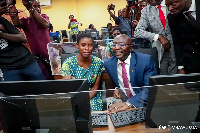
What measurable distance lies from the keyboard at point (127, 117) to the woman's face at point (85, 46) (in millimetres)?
852

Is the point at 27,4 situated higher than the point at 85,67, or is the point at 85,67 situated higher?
the point at 27,4

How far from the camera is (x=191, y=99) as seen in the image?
30.2 inches

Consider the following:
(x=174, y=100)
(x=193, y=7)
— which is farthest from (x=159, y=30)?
(x=174, y=100)

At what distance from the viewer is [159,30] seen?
2031mm

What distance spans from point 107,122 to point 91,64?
2.73 ft

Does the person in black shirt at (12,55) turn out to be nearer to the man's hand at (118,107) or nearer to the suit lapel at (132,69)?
the suit lapel at (132,69)

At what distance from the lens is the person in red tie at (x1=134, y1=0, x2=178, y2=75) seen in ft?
6.42

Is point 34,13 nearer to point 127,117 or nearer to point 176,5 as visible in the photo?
→ point 176,5

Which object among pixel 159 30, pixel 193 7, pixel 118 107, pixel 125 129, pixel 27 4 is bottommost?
pixel 125 129

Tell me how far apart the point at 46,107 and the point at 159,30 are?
165cm

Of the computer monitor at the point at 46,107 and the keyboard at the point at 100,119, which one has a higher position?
the computer monitor at the point at 46,107

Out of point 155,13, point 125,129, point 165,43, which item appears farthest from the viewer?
point 155,13

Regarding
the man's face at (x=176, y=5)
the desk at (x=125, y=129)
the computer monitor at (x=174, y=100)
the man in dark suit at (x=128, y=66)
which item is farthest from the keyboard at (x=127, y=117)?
the man's face at (x=176, y=5)

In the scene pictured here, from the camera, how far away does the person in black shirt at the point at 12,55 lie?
161 cm
